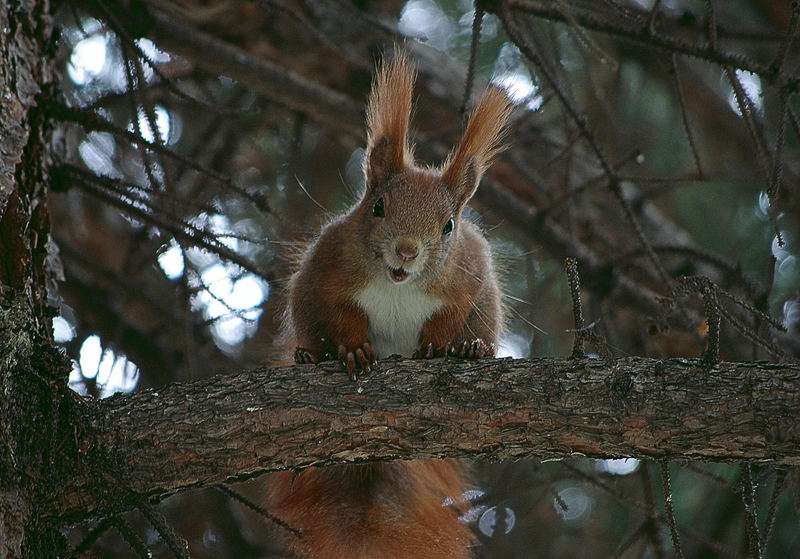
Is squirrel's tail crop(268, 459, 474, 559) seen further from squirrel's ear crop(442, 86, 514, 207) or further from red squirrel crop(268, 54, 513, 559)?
squirrel's ear crop(442, 86, 514, 207)

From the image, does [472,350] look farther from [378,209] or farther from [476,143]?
[476,143]

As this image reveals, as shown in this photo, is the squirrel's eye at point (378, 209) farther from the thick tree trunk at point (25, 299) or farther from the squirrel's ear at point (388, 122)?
the thick tree trunk at point (25, 299)

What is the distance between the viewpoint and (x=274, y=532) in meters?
2.57

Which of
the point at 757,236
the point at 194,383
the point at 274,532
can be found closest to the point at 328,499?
the point at 274,532

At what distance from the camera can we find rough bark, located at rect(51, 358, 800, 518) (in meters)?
1.79

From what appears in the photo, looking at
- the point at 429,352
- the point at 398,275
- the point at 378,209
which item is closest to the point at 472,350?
the point at 429,352

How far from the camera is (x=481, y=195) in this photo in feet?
11.9

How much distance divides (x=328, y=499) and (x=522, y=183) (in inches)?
86.2

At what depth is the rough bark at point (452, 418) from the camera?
179cm

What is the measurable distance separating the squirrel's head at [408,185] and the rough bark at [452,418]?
0.57 meters

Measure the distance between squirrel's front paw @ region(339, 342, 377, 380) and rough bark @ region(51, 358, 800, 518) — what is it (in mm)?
68

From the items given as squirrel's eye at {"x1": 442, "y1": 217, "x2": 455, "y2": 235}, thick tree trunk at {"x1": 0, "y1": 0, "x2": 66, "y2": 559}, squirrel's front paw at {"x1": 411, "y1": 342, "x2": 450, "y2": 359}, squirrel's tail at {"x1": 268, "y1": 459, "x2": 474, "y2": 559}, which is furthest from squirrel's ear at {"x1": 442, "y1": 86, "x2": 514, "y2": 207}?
thick tree trunk at {"x1": 0, "y1": 0, "x2": 66, "y2": 559}

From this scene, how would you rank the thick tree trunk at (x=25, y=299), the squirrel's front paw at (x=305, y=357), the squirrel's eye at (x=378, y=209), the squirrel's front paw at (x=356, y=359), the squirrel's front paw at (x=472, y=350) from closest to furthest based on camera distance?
the thick tree trunk at (x=25, y=299) → the squirrel's front paw at (x=356, y=359) → the squirrel's front paw at (x=472, y=350) → the squirrel's front paw at (x=305, y=357) → the squirrel's eye at (x=378, y=209)

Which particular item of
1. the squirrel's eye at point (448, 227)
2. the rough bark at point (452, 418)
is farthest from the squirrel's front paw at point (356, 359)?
the squirrel's eye at point (448, 227)
